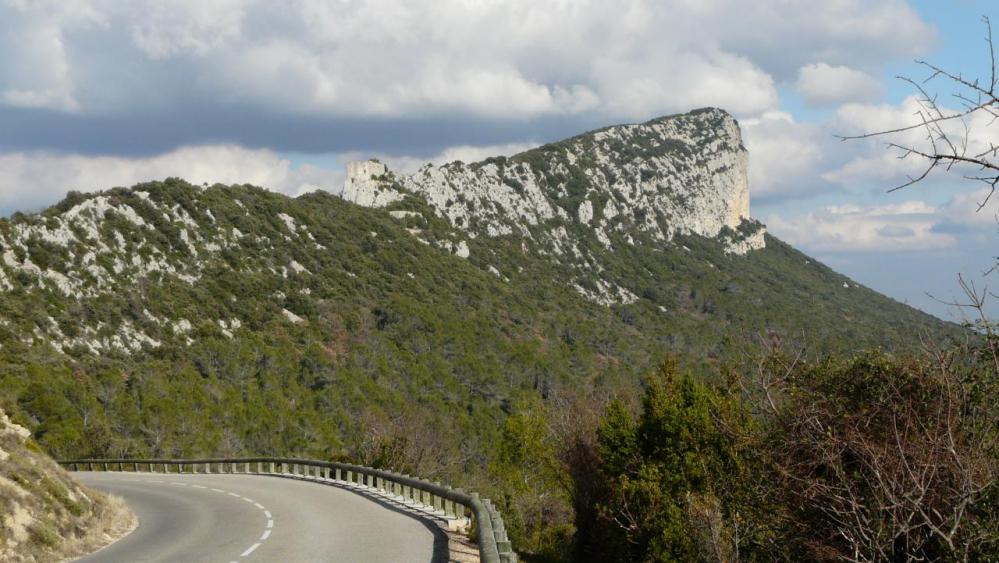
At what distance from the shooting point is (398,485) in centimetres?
2745

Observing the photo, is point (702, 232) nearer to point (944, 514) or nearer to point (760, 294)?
point (760, 294)

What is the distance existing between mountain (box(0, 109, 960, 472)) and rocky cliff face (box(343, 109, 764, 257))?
18.3 inches

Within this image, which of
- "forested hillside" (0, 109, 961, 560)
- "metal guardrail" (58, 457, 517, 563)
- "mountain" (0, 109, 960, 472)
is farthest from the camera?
"mountain" (0, 109, 960, 472)

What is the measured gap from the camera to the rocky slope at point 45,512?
1633 cm

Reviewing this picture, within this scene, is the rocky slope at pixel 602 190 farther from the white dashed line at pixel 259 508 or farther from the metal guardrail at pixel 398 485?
the white dashed line at pixel 259 508

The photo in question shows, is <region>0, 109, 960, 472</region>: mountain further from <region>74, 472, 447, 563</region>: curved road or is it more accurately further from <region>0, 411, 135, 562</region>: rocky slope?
<region>0, 411, 135, 562</region>: rocky slope

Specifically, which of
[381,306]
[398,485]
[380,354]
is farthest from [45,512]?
[381,306]

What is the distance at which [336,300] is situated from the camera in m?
82.9

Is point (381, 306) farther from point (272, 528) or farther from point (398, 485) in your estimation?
point (272, 528)

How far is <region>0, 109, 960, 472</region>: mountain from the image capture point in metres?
52.5

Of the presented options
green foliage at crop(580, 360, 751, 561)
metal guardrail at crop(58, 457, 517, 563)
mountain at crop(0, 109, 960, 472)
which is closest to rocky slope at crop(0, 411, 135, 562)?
metal guardrail at crop(58, 457, 517, 563)

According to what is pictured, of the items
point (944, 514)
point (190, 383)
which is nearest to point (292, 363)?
point (190, 383)

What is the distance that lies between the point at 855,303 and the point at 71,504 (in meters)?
137

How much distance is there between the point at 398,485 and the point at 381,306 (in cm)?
5799
